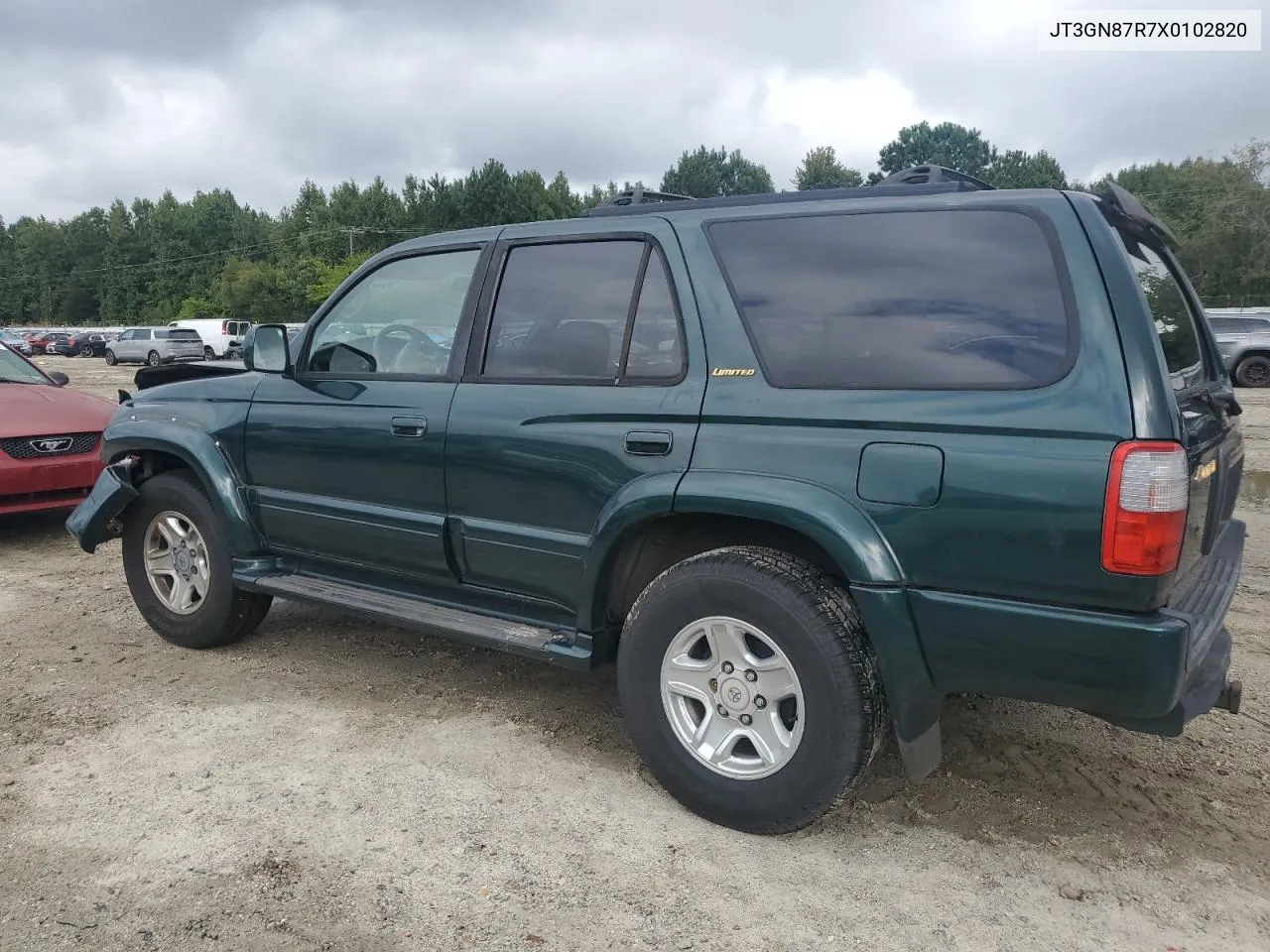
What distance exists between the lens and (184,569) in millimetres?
4527

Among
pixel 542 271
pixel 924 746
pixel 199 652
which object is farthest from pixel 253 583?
pixel 924 746

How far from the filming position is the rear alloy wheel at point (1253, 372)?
19.3 meters

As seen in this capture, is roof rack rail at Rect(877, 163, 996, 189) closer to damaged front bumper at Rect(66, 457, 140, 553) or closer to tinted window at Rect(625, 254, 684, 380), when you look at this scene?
tinted window at Rect(625, 254, 684, 380)

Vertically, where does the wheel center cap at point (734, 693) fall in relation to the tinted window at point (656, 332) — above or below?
below

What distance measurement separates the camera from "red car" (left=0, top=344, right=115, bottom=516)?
6449 mm

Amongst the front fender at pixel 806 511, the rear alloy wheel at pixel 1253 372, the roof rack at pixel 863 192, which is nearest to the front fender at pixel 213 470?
the roof rack at pixel 863 192

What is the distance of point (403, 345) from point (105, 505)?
184 centimetres

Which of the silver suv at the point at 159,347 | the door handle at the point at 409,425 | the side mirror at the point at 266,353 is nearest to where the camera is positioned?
the door handle at the point at 409,425

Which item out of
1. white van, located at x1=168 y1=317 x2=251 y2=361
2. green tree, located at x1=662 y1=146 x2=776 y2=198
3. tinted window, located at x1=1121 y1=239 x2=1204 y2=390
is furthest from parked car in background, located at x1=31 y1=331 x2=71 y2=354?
tinted window, located at x1=1121 y1=239 x2=1204 y2=390

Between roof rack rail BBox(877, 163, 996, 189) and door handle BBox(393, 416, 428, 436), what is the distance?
5.93 feet

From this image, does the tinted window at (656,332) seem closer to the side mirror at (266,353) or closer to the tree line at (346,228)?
the side mirror at (266,353)

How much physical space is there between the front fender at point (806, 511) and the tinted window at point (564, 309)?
589 millimetres

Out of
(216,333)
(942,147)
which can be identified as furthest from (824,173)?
(216,333)

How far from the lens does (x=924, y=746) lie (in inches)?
108
